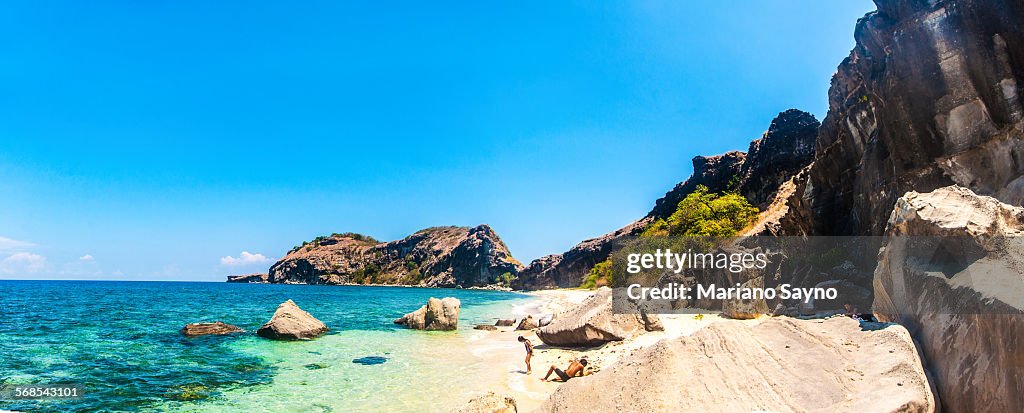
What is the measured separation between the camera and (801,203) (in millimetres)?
32812

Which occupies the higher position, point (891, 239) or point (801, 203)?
point (801, 203)

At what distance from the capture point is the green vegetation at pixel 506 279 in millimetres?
176475

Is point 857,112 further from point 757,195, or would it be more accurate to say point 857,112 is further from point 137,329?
point 757,195

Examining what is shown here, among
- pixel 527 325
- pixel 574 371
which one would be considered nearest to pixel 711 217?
pixel 527 325

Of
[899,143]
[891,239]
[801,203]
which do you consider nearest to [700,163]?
[801,203]

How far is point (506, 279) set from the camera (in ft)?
587

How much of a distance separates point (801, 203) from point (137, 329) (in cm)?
4921

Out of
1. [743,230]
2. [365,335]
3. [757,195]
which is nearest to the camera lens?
[365,335]

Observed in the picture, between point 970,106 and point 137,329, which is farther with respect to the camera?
point 137,329

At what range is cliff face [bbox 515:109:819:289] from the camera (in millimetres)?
80125

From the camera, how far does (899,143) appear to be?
21.5m

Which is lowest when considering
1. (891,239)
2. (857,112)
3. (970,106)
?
(891,239)

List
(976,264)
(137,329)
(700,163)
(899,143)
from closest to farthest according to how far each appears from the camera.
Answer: (976,264) → (899,143) → (137,329) → (700,163)

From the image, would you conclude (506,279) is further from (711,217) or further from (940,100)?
(940,100)
